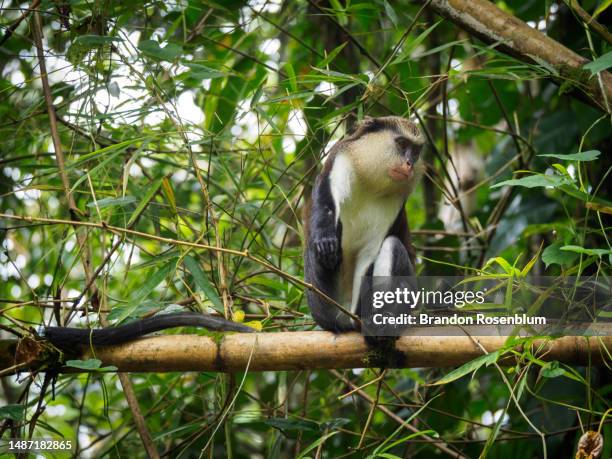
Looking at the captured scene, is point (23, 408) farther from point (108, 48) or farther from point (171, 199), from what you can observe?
point (108, 48)

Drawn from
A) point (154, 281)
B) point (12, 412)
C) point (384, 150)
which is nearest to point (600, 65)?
point (384, 150)

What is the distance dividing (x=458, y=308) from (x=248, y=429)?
3.51 metres

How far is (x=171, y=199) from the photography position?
13.3 feet

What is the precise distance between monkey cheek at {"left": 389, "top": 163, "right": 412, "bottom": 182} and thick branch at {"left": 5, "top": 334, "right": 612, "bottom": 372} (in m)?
1.42

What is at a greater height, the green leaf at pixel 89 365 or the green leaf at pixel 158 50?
the green leaf at pixel 158 50

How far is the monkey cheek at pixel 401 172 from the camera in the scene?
479 cm

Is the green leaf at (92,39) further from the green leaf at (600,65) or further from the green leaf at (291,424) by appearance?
the green leaf at (600,65)

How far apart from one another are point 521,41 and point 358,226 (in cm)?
156

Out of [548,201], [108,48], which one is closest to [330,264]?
[108,48]

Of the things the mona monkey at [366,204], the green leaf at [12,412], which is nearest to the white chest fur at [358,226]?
the mona monkey at [366,204]

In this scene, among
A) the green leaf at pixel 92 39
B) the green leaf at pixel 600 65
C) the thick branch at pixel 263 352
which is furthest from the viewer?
the green leaf at pixel 92 39

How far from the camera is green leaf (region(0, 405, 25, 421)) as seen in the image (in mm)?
3344

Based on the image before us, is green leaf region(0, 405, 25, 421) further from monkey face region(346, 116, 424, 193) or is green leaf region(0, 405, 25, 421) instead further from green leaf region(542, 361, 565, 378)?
monkey face region(346, 116, 424, 193)

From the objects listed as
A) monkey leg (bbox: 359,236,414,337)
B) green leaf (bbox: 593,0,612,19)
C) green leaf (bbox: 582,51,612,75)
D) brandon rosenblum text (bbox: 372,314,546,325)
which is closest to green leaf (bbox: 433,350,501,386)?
brandon rosenblum text (bbox: 372,314,546,325)
